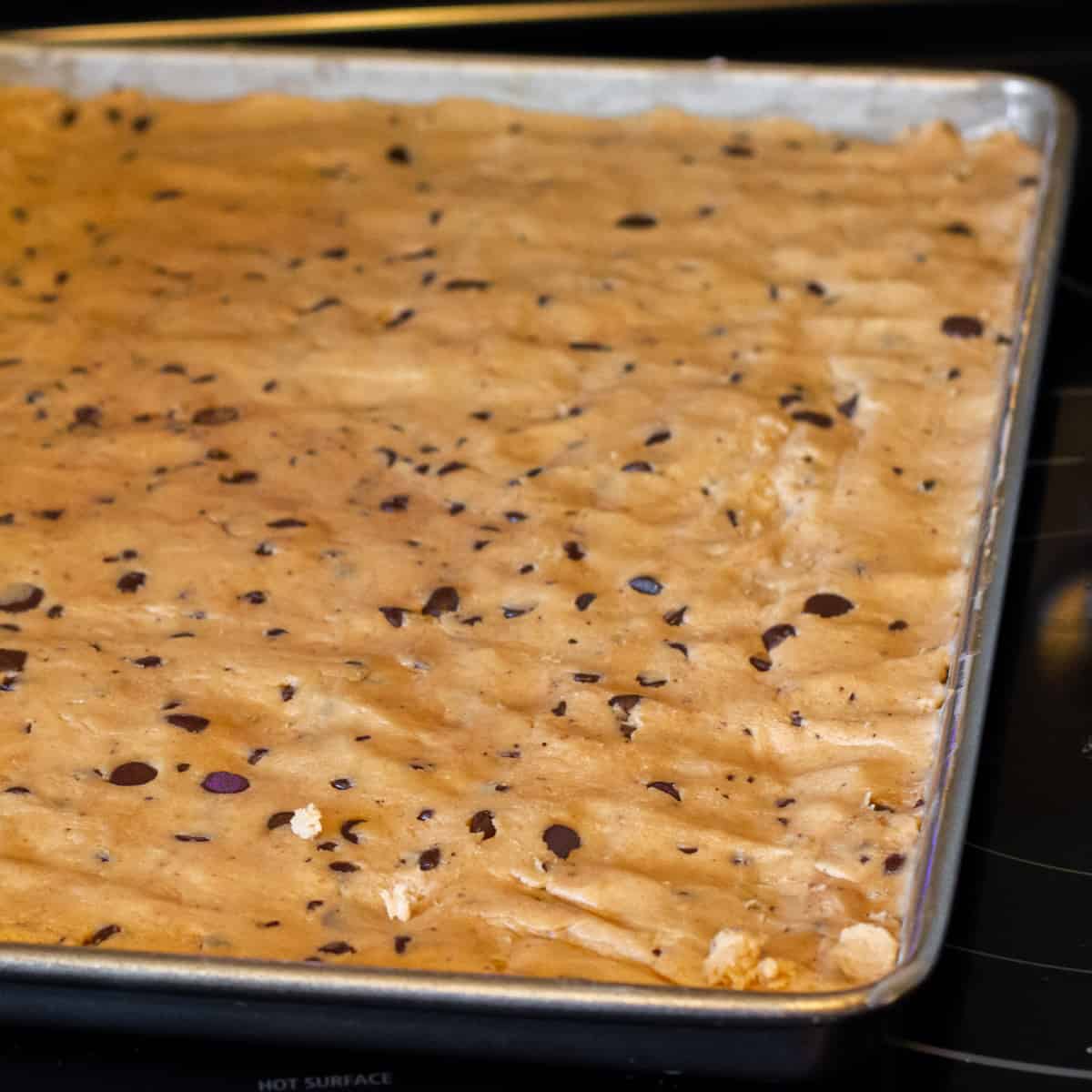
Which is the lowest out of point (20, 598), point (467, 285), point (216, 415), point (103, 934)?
point (103, 934)

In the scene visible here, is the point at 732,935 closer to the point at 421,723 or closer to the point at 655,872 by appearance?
the point at 655,872

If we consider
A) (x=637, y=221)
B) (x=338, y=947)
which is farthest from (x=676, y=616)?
(x=637, y=221)

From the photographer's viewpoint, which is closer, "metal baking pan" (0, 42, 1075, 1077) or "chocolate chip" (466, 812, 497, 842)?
"metal baking pan" (0, 42, 1075, 1077)

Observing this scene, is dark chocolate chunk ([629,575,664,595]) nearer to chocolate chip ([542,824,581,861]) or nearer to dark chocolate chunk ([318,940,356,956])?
chocolate chip ([542,824,581,861])

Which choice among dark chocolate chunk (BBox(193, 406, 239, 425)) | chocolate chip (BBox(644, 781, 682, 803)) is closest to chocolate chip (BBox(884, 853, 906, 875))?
chocolate chip (BBox(644, 781, 682, 803))

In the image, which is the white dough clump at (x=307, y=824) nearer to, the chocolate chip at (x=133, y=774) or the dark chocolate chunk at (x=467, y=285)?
the chocolate chip at (x=133, y=774)

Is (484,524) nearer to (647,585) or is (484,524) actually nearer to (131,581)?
(647,585)

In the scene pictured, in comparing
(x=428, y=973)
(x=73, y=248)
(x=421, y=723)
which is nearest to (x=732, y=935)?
(x=428, y=973)
